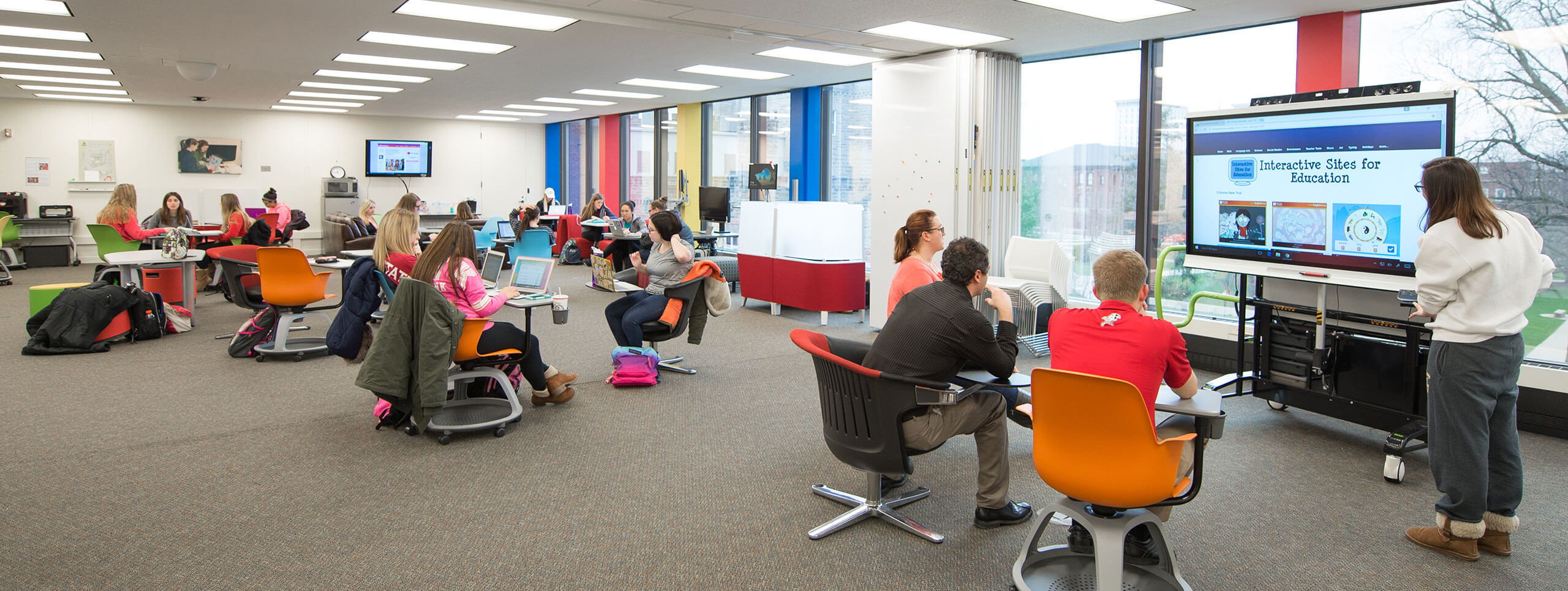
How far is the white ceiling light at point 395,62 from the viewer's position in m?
8.51

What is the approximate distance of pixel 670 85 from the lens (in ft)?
34.6

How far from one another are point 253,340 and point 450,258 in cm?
335

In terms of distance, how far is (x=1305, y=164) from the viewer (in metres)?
4.53

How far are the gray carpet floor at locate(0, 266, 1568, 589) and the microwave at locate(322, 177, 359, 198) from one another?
10.4 metres

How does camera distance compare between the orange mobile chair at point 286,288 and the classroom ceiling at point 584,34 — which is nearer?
the classroom ceiling at point 584,34

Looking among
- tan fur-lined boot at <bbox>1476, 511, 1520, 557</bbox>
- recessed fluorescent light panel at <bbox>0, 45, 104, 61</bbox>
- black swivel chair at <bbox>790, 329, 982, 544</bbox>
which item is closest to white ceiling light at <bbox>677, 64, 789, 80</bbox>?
recessed fluorescent light panel at <bbox>0, 45, 104, 61</bbox>

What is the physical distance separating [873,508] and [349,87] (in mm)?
10464

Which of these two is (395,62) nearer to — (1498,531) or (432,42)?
(432,42)

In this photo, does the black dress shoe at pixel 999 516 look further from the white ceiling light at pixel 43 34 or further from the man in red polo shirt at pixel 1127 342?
the white ceiling light at pixel 43 34

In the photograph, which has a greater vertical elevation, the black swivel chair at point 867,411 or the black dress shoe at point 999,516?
the black swivel chair at point 867,411

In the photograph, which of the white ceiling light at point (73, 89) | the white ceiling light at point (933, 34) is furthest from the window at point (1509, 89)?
the white ceiling light at point (73, 89)

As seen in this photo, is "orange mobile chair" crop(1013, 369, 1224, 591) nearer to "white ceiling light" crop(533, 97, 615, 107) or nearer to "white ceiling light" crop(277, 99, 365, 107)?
"white ceiling light" crop(533, 97, 615, 107)

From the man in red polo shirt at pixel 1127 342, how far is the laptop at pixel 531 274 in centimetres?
324

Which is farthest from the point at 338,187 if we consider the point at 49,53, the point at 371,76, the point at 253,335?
the point at 253,335
